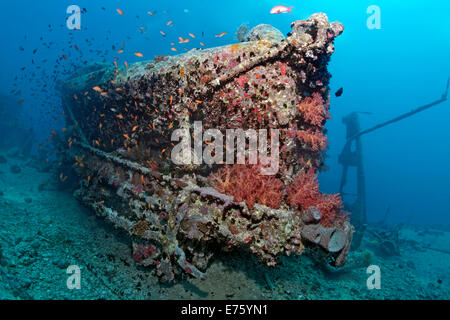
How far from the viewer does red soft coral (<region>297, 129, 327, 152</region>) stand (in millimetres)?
5859

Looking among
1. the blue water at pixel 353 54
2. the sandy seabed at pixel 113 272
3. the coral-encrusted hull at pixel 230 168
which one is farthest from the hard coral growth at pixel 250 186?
the blue water at pixel 353 54

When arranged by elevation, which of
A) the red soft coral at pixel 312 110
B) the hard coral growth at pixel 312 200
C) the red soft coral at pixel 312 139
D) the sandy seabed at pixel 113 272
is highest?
the red soft coral at pixel 312 110

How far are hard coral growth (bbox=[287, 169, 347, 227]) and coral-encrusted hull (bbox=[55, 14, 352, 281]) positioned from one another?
0.03 m

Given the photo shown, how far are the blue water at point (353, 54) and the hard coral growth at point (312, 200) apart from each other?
56180 mm

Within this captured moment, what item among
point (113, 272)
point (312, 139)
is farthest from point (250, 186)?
point (113, 272)

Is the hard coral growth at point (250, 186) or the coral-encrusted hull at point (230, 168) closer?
the coral-encrusted hull at point (230, 168)

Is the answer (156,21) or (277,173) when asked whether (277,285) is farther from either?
(156,21)

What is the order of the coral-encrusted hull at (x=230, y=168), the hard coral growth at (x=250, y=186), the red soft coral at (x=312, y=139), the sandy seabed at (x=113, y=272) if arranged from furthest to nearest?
the red soft coral at (x=312, y=139)
the sandy seabed at (x=113, y=272)
the hard coral growth at (x=250, y=186)
the coral-encrusted hull at (x=230, y=168)

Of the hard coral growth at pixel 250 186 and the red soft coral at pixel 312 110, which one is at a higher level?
the red soft coral at pixel 312 110

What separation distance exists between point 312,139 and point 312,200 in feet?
5.59

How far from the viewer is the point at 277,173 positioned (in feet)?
17.9

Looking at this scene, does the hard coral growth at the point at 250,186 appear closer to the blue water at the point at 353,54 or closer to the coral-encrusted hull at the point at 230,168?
the coral-encrusted hull at the point at 230,168

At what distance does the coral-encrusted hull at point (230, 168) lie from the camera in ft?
15.6
